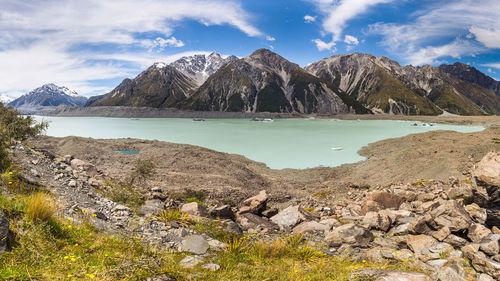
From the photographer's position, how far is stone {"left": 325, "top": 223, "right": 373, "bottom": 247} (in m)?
8.56

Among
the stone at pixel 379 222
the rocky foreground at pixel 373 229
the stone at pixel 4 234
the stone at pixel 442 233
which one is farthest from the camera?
the stone at pixel 379 222

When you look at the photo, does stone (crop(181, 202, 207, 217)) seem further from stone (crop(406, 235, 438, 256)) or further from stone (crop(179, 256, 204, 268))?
stone (crop(406, 235, 438, 256))

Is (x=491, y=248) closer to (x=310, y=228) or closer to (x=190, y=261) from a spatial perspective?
(x=310, y=228)

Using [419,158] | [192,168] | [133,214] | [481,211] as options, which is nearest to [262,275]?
[133,214]

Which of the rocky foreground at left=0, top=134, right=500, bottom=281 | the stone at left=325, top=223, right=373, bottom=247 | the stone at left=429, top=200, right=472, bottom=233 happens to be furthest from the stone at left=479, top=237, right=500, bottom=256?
the stone at left=325, top=223, right=373, bottom=247

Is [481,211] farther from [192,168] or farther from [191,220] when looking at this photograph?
[192,168]

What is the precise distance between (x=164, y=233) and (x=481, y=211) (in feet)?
37.2

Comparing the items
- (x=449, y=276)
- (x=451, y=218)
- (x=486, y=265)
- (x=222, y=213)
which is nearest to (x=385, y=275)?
(x=449, y=276)

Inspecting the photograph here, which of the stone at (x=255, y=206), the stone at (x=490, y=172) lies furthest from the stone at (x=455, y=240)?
the stone at (x=255, y=206)

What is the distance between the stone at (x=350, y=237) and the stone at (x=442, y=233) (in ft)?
6.45

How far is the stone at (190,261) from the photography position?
586cm

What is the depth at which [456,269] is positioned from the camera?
601cm

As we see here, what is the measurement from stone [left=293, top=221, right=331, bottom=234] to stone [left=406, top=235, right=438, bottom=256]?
3094 millimetres

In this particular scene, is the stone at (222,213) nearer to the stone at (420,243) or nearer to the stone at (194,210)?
the stone at (194,210)
